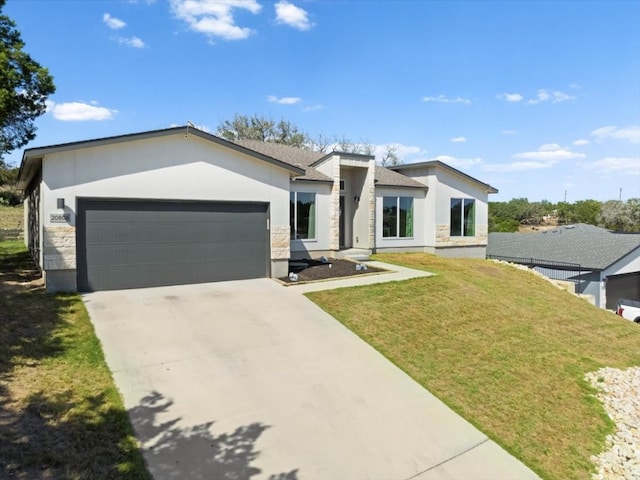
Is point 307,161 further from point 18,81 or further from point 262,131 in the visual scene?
point 262,131

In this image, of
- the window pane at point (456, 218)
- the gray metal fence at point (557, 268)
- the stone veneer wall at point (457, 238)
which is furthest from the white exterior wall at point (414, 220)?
the gray metal fence at point (557, 268)

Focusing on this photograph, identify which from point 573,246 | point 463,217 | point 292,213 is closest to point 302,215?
point 292,213

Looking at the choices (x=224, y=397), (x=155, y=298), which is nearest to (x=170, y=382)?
(x=224, y=397)

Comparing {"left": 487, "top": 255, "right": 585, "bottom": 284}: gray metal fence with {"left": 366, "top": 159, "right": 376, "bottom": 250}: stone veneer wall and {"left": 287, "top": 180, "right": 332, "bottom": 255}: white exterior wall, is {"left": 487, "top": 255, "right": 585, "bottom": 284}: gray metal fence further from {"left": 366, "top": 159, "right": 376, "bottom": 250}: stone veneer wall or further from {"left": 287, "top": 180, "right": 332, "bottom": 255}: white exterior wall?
{"left": 287, "top": 180, "right": 332, "bottom": 255}: white exterior wall

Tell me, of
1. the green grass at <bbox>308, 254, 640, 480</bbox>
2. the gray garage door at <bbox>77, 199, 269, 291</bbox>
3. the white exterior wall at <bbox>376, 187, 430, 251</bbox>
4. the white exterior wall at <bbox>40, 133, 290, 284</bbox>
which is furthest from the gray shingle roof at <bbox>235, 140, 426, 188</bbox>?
the green grass at <bbox>308, 254, 640, 480</bbox>

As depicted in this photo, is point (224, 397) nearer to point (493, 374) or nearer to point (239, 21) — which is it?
point (493, 374)

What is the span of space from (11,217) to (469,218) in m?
42.4

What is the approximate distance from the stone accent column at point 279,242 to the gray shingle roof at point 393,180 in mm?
7404

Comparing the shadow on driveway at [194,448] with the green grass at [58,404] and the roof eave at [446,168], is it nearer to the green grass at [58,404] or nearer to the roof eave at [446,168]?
the green grass at [58,404]

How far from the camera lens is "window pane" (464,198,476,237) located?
2072cm

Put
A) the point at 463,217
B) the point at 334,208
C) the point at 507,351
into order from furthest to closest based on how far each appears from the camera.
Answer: the point at 463,217, the point at 334,208, the point at 507,351

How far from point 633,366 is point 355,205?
11709 mm

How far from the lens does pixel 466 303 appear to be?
1080cm

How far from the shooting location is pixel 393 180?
19.0m
